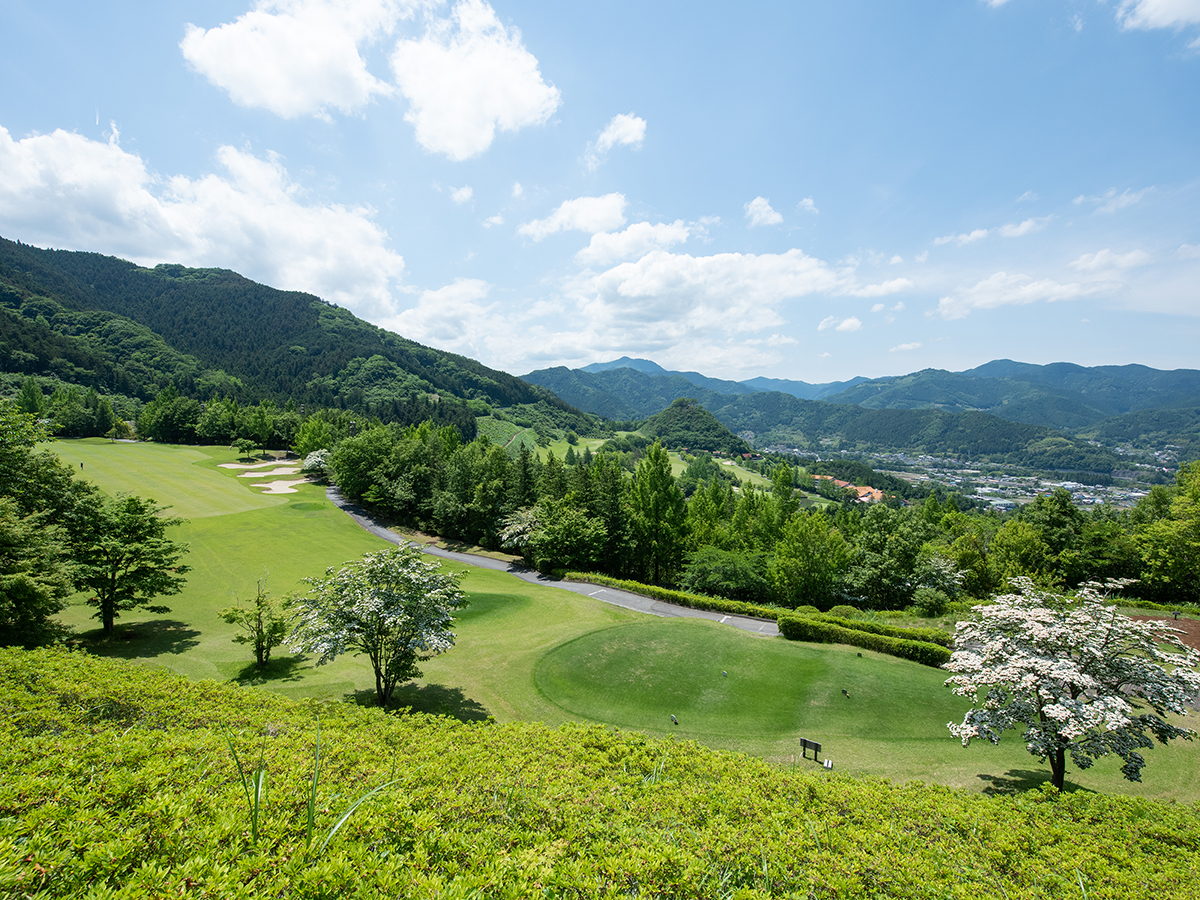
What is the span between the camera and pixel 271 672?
2012cm

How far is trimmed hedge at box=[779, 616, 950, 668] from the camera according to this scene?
75.6 feet

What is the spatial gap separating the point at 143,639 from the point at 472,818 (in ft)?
85.9

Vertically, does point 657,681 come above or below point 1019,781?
below

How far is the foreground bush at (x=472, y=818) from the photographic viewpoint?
411cm

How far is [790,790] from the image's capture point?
819 centimetres

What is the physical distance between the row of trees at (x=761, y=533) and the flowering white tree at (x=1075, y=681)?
22.6 m

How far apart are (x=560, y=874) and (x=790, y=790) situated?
5.34 metres

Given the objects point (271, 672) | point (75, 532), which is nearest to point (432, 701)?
point (271, 672)

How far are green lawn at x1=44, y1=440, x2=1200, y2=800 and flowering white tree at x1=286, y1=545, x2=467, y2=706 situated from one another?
9.27ft

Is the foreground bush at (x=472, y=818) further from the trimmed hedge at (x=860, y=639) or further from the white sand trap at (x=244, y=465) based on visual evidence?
the white sand trap at (x=244, y=465)

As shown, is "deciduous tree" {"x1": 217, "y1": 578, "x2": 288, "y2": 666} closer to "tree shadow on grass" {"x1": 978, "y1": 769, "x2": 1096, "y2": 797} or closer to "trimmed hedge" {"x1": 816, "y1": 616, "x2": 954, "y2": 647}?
"tree shadow on grass" {"x1": 978, "y1": 769, "x2": 1096, "y2": 797}

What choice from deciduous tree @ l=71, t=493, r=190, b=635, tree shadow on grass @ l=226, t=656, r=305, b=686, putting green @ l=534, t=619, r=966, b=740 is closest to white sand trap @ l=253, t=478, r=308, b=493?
deciduous tree @ l=71, t=493, r=190, b=635

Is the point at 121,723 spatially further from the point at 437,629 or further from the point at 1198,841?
the point at 1198,841

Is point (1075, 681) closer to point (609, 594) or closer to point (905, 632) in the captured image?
point (905, 632)
